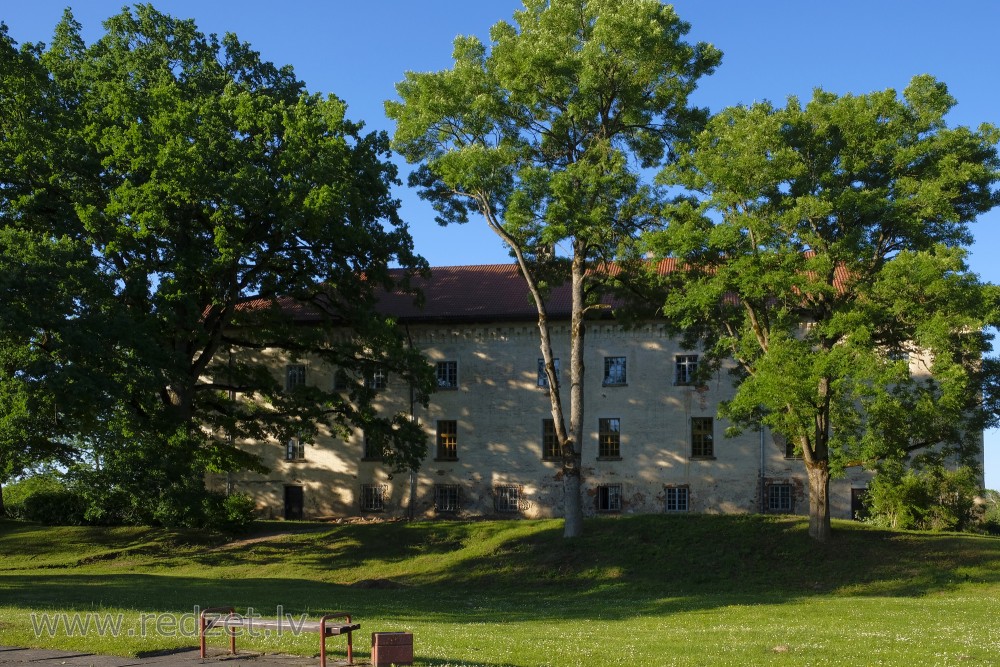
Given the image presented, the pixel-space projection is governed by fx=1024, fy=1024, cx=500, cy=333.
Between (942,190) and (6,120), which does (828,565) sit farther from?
(6,120)

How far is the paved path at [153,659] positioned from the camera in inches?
492

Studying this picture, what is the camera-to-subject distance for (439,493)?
1801 inches

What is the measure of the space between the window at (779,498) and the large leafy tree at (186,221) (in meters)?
15.9

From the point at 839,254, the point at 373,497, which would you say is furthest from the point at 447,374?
the point at 839,254

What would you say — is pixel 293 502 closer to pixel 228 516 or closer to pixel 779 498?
pixel 228 516

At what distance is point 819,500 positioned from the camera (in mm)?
30938

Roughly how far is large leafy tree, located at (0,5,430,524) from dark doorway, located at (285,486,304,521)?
988cm

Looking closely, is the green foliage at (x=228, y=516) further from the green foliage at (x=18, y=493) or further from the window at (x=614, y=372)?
the window at (x=614, y=372)

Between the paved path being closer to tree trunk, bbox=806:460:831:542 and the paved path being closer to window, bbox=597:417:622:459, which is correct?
tree trunk, bbox=806:460:831:542

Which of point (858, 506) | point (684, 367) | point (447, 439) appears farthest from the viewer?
point (447, 439)

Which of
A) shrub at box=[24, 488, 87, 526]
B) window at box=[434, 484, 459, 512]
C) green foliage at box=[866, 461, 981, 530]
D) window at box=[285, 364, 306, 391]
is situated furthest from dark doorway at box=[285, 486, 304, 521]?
green foliage at box=[866, 461, 981, 530]

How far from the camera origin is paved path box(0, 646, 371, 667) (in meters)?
12.5

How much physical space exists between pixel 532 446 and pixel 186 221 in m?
18.4

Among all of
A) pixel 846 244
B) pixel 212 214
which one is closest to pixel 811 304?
pixel 846 244
